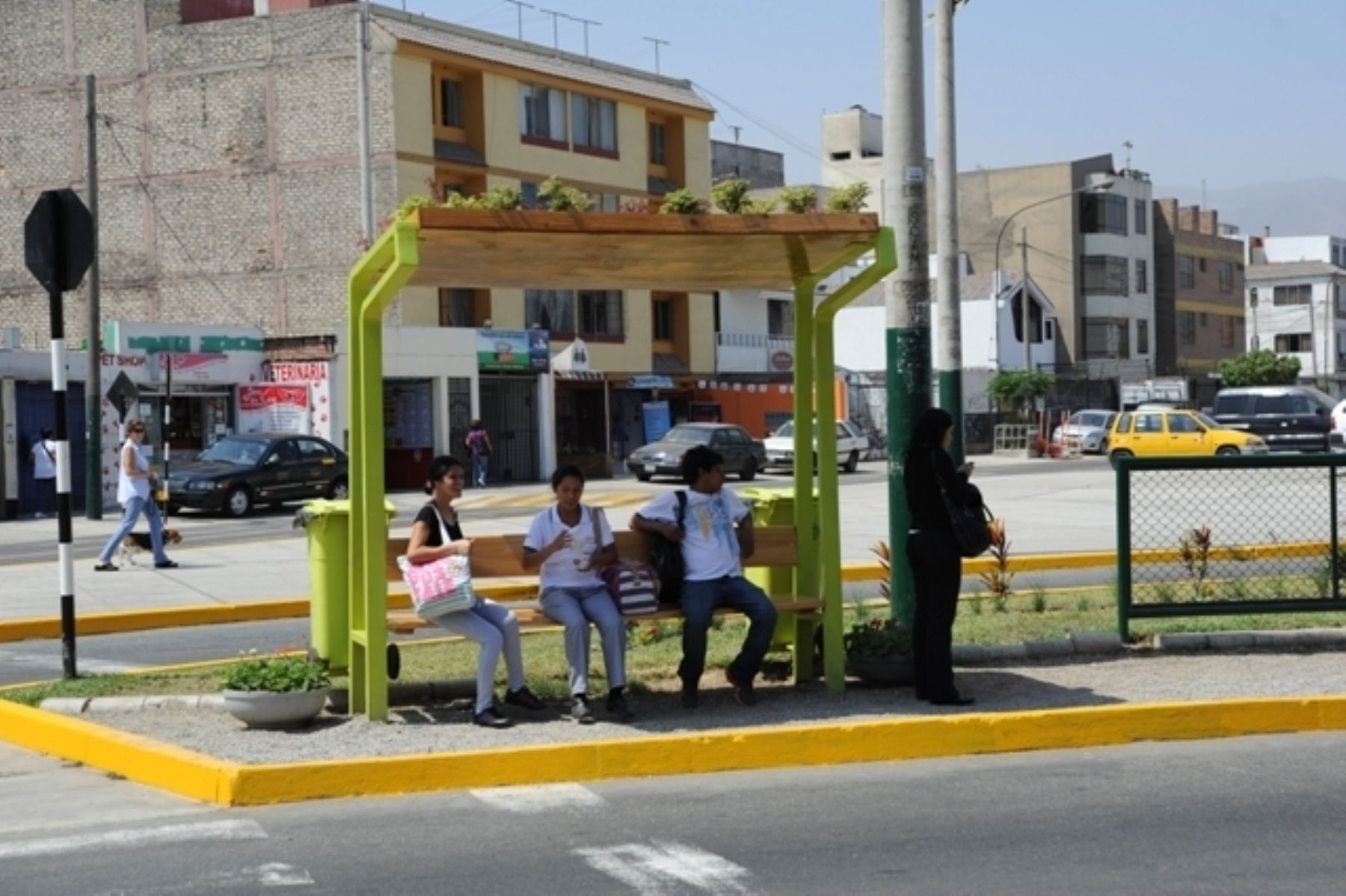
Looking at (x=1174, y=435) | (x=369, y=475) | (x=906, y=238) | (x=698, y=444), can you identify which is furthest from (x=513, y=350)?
(x=369, y=475)

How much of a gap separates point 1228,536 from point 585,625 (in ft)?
22.5

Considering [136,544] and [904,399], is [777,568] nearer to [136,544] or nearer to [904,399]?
[904,399]

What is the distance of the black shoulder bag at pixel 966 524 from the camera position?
10469mm

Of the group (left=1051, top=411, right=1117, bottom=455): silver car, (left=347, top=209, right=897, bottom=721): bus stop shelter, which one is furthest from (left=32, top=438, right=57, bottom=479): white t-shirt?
(left=1051, top=411, right=1117, bottom=455): silver car

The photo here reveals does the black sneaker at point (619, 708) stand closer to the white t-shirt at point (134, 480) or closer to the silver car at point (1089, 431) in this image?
the white t-shirt at point (134, 480)

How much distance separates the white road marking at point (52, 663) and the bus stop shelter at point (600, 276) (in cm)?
382

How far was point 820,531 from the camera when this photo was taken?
1125cm

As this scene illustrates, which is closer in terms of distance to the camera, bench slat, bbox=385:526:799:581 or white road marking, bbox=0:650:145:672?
bench slat, bbox=385:526:799:581

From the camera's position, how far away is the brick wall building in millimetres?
51656

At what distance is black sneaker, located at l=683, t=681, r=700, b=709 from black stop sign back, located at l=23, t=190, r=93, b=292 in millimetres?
4471

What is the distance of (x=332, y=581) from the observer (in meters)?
10.8

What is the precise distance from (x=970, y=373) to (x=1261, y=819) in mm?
71429

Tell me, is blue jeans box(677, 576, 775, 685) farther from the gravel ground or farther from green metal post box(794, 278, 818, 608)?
green metal post box(794, 278, 818, 608)

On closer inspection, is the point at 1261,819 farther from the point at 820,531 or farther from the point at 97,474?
the point at 97,474
